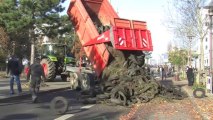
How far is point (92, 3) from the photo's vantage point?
21.6 m

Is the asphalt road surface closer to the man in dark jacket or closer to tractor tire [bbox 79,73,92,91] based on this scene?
the man in dark jacket

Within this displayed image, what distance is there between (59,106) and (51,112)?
0.32m

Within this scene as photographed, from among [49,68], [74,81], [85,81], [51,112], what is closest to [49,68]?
[49,68]

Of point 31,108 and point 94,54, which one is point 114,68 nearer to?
point 94,54

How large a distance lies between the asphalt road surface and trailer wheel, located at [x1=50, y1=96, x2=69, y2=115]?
0.13m

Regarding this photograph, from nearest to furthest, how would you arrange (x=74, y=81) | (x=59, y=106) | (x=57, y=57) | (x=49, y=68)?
(x=59, y=106)
(x=74, y=81)
(x=49, y=68)
(x=57, y=57)

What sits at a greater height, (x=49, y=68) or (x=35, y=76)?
(x=49, y=68)

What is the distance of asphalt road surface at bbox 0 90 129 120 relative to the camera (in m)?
12.4

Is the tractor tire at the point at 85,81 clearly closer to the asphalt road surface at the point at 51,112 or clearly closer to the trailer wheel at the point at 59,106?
the asphalt road surface at the point at 51,112

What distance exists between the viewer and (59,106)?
13367 millimetres

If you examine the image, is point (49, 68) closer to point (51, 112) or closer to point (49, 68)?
point (49, 68)

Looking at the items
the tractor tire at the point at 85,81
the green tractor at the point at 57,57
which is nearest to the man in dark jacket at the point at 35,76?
the tractor tire at the point at 85,81

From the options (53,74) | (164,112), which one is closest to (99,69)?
(164,112)

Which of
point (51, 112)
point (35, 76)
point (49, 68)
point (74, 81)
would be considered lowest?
point (51, 112)
